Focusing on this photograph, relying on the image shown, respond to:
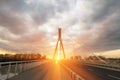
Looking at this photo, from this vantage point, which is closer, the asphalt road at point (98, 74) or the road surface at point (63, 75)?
the road surface at point (63, 75)

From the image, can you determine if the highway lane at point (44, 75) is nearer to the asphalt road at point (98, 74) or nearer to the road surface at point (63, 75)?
the road surface at point (63, 75)

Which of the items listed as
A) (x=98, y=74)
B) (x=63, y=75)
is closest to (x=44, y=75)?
(x=63, y=75)

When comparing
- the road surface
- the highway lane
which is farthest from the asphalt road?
the highway lane

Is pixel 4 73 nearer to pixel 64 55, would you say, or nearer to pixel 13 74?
pixel 13 74

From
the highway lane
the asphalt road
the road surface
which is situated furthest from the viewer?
the asphalt road

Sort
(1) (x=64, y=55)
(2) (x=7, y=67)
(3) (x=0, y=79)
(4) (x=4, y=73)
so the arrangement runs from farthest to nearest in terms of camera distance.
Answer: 1. (1) (x=64, y=55)
2. (2) (x=7, y=67)
3. (4) (x=4, y=73)
4. (3) (x=0, y=79)

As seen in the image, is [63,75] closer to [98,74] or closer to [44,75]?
[44,75]

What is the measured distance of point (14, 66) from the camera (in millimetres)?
24781

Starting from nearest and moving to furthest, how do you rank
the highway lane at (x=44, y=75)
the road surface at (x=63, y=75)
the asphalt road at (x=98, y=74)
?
the highway lane at (x=44, y=75)
the road surface at (x=63, y=75)
the asphalt road at (x=98, y=74)

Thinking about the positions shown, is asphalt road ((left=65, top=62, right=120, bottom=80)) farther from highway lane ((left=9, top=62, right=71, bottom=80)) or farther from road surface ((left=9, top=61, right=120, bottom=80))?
highway lane ((left=9, top=62, right=71, bottom=80))

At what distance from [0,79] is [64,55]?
9968cm

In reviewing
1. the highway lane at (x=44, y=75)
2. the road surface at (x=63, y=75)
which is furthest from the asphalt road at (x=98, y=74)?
the highway lane at (x=44, y=75)

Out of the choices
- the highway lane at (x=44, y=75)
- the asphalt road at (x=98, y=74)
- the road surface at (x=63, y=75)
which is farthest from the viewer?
the asphalt road at (x=98, y=74)

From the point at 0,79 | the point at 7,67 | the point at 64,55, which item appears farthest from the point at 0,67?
the point at 64,55
